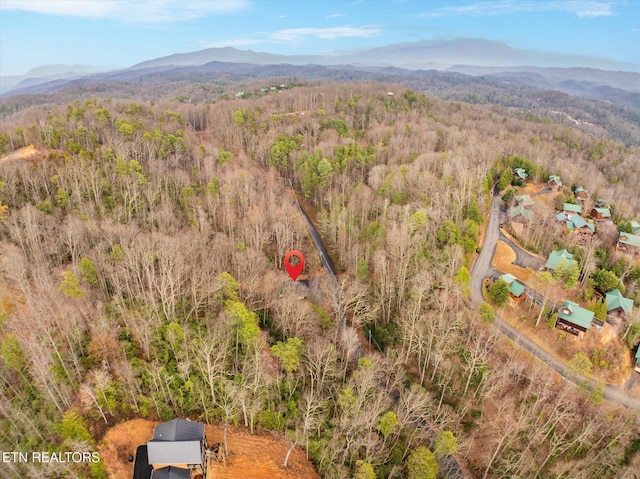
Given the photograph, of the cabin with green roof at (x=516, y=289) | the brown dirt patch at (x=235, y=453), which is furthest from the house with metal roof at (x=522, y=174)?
the brown dirt patch at (x=235, y=453)

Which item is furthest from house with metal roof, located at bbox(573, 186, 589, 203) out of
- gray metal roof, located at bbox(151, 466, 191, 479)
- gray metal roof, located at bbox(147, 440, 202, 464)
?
gray metal roof, located at bbox(151, 466, 191, 479)

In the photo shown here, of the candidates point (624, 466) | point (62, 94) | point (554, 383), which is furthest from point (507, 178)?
point (62, 94)

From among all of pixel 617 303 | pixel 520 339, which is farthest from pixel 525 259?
pixel 520 339

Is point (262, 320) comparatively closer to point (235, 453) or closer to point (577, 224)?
point (235, 453)

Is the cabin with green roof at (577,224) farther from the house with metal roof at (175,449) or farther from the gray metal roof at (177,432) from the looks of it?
the house with metal roof at (175,449)

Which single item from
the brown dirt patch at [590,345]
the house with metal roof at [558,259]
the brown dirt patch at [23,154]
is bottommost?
the brown dirt patch at [590,345]
